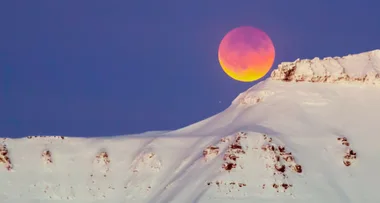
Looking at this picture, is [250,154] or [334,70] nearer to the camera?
[250,154]

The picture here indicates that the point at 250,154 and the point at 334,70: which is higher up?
the point at 334,70

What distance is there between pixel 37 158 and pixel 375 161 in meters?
45.2

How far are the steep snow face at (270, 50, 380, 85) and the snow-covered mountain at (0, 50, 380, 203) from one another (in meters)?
0.15

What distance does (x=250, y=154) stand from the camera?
99.6 meters

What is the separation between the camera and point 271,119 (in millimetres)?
111188

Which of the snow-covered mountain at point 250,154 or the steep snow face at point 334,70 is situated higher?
the steep snow face at point 334,70

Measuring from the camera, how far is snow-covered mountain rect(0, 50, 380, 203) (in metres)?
→ 94.5

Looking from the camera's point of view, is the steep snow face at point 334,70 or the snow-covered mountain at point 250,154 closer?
the snow-covered mountain at point 250,154

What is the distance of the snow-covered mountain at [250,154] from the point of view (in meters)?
94.5

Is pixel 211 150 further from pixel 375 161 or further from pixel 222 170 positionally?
pixel 375 161

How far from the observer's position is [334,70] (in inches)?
4803

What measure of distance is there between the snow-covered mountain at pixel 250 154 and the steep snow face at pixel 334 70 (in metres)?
0.15

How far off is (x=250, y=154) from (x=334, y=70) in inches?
1131

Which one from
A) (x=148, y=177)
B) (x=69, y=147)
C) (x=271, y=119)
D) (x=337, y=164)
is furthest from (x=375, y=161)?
(x=69, y=147)
